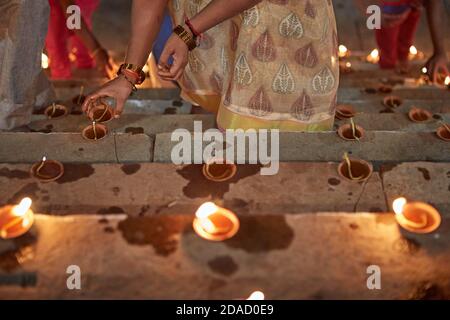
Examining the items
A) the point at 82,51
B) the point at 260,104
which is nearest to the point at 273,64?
the point at 260,104

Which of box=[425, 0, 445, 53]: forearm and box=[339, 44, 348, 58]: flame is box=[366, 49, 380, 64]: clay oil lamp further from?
box=[425, 0, 445, 53]: forearm

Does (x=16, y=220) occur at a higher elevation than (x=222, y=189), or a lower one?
lower

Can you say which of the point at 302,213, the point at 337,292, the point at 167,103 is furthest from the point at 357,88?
the point at 337,292

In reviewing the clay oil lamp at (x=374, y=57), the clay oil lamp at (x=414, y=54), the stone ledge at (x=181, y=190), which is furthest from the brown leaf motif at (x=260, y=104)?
the clay oil lamp at (x=414, y=54)

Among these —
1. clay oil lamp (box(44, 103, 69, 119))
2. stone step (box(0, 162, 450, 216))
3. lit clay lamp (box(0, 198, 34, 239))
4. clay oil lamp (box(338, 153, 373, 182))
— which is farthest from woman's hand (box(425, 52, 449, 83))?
lit clay lamp (box(0, 198, 34, 239))

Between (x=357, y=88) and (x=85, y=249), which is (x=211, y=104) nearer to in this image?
(x=85, y=249)

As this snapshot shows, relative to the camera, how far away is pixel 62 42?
176 inches

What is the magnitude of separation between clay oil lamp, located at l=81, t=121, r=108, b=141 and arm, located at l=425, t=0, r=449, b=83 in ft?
8.66

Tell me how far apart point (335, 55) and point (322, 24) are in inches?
8.6

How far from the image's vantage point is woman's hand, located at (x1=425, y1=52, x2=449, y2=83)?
339cm

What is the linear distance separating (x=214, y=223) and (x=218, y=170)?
15.5 inches

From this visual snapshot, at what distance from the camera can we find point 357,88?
13.9ft

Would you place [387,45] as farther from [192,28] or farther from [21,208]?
[21,208]

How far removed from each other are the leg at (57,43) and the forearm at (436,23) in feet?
11.0
